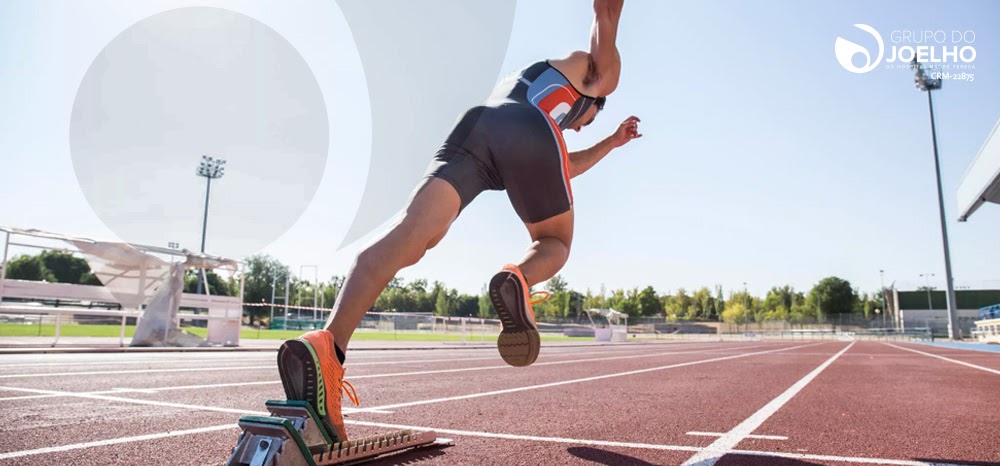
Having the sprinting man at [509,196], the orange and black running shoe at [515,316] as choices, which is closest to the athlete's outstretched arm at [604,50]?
the sprinting man at [509,196]

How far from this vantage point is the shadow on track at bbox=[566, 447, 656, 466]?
7.41 feet

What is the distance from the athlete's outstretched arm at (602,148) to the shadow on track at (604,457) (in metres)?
1.39

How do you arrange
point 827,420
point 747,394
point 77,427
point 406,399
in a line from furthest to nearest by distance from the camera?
point 747,394 → point 406,399 → point 827,420 → point 77,427

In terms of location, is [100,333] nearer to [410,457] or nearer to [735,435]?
[410,457]

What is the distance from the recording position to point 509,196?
247 centimetres

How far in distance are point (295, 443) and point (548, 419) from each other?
6.72 feet

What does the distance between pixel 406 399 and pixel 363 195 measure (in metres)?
2.15

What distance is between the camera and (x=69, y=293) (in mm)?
13367

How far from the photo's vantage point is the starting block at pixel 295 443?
158 centimetres

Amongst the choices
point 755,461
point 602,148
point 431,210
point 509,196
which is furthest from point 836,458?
point 431,210

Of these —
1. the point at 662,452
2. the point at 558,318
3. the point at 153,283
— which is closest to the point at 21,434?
the point at 662,452

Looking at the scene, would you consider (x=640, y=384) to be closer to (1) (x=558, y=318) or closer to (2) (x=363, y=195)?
(2) (x=363, y=195)

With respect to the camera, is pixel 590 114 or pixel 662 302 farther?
pixel 662 302
